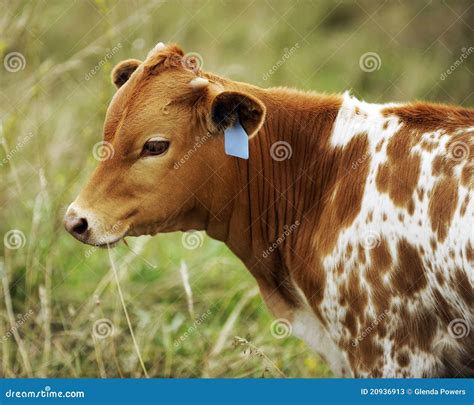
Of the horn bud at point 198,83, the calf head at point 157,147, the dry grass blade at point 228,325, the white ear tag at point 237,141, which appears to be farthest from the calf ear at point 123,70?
the dry grass blade at point 228,325

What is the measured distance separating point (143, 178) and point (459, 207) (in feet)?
6.37

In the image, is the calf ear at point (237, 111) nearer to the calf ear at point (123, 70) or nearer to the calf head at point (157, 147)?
the calf head at point (157, 147)

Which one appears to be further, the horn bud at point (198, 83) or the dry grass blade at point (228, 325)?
the dry grass blade at point (228, 325)

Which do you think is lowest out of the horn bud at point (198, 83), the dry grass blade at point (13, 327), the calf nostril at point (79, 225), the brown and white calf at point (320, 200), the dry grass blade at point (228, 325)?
the dry grass blade at point (13, 327)

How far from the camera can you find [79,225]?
18.2 ft

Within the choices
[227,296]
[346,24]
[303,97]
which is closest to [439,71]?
[346,24]

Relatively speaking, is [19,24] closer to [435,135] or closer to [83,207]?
[83,207]

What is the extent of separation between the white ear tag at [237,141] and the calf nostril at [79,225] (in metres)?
1.01

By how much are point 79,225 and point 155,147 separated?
2.23ft

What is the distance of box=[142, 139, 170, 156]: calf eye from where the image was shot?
5.64 metres

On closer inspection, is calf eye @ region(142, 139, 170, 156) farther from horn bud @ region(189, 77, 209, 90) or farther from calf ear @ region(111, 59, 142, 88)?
calf ear @ region(111, 59, 142, 88)

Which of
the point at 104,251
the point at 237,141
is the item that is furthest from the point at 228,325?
the point at 237,141

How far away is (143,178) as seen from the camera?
565cm

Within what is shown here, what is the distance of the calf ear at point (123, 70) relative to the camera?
627cm
